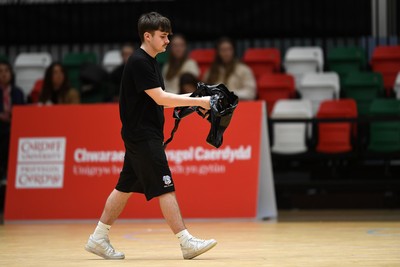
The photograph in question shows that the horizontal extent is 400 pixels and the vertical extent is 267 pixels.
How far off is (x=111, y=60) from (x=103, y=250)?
7.48 meters

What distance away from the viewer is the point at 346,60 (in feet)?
43.1

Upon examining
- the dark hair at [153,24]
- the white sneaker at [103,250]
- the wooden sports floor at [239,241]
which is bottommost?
the wooden sports floor at [239,241]

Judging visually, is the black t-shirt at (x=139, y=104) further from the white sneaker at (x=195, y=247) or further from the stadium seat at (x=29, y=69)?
the stadium seat at (x=29, y=69)

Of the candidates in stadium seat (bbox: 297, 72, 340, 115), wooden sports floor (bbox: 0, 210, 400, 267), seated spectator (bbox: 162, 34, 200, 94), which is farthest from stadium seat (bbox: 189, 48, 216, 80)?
wooden sports floor (bbox: 0, 210, 400, 267)

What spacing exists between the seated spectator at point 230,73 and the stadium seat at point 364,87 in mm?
1441

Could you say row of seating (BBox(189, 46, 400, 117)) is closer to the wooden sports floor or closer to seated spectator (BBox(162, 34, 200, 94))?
seated spectator (BBox(162, 34, 200, 94))

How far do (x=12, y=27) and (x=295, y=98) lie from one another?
16.7 ft

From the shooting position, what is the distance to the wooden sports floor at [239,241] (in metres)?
6.01

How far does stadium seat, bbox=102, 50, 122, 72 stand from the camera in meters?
13.4

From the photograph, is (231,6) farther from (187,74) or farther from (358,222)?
(358,222)

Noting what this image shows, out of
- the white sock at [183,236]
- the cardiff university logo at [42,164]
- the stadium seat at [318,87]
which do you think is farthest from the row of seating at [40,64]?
the white sock at [183,236]

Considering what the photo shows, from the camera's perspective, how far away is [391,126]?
1175 cm

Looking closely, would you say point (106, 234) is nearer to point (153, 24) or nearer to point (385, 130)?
point (153, 24)

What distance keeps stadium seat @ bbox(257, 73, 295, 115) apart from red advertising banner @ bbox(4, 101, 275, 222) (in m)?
2.13
